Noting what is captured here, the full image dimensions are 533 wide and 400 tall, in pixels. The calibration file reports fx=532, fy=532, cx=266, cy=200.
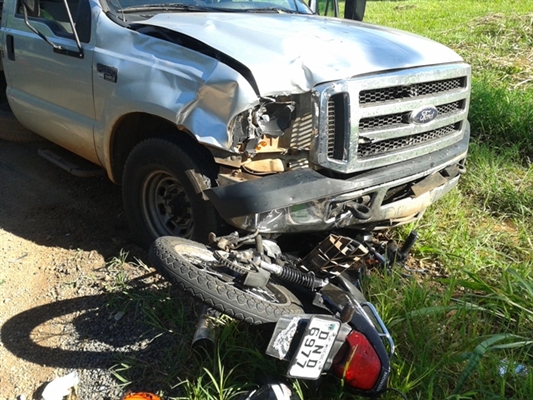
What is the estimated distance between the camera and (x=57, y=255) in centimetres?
372

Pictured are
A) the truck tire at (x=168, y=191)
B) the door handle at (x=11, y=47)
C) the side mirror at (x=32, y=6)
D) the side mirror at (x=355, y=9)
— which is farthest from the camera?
the door handle at (x=11, y=47)

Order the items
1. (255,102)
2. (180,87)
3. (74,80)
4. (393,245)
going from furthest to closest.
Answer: (74,80) → (393,245) → (180,87) → (255,102)

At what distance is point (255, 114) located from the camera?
265 centimetres

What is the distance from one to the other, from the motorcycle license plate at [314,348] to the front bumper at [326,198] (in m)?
0.59

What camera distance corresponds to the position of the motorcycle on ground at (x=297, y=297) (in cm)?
228

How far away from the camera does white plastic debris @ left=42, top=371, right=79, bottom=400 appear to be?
2.52 m

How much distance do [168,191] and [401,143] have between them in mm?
1431

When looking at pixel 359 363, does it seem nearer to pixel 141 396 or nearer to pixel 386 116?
pixel 141 396

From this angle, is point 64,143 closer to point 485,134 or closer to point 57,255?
point 57,255

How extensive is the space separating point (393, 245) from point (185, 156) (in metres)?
A: 1.47

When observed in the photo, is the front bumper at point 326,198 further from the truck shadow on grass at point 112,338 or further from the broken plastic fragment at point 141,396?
the broken plastic fragment at point 141,396

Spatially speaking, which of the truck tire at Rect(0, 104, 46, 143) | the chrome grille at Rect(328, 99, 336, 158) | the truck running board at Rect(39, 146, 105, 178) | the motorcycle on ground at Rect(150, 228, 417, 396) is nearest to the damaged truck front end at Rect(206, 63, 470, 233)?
the chrome grille at Rect(328, 99, 336, 158)

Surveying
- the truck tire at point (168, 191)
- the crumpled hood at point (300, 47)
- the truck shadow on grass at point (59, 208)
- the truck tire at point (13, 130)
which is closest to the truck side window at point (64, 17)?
A: the crumpled hood at point (300, 47)

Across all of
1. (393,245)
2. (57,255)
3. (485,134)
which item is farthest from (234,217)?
(485,134)
